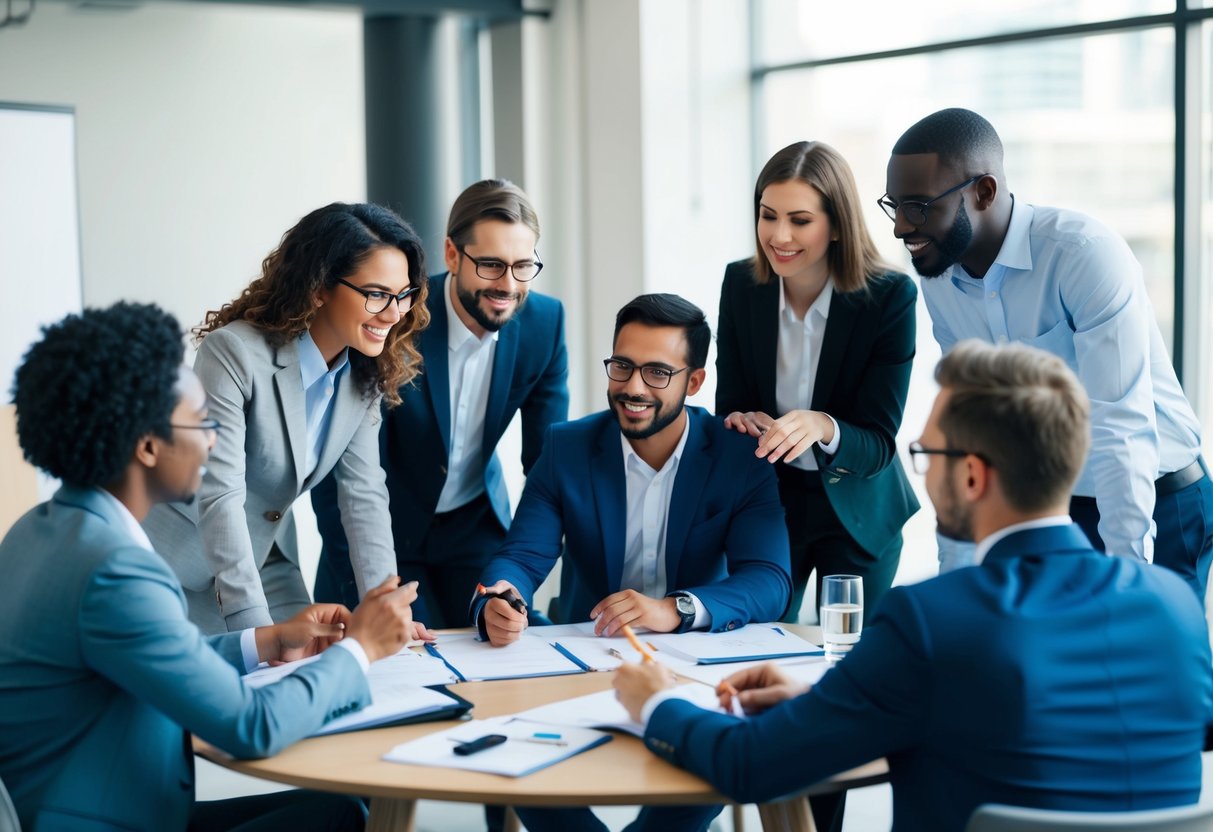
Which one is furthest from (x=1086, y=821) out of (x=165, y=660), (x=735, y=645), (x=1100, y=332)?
(x=1100, y=332)

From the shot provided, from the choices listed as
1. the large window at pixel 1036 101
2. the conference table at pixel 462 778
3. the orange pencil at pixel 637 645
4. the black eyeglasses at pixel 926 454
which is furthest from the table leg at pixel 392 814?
the large window at pixel 1036 101

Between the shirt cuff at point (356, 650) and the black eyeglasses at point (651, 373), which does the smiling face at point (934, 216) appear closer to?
the black eyeglasses at point (651, 373)

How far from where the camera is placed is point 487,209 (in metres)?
3.25

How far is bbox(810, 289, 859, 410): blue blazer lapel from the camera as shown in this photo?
3.11 metres

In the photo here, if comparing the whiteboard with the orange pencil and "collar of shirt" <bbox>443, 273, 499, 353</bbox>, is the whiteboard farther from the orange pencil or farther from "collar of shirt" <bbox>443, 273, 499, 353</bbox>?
the orange pencil

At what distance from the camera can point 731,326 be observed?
3.31 meters

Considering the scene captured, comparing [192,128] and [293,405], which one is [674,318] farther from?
[192,128]

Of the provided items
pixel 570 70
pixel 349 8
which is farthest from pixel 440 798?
pixel 570 70

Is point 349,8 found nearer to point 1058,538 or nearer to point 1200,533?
point 1200,533

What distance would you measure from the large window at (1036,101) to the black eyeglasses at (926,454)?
76.1 inches

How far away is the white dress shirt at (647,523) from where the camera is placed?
9.58ft

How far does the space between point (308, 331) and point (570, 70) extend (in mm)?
3156

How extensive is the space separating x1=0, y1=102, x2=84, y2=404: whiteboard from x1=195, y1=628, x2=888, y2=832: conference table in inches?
148

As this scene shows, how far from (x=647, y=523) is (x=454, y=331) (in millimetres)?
855
